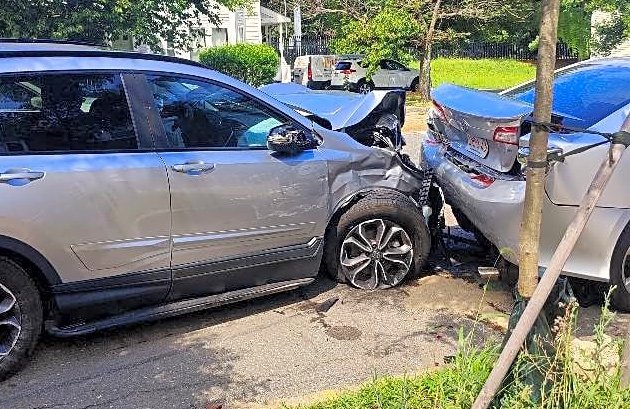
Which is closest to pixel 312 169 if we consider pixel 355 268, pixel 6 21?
pixel 355 268

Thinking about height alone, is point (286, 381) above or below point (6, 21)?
below

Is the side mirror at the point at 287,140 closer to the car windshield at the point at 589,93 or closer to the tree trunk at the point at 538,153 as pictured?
the car windshield at the point at 589,93

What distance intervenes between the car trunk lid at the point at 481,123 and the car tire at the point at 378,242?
64 cm

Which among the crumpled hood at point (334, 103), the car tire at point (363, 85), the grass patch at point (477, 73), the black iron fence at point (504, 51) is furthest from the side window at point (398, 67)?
the crumpled hood at point (334, 103)

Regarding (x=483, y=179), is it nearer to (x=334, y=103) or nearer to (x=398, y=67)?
(x=334, y=103)

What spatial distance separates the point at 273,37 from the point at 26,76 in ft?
130

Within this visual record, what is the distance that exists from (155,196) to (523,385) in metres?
2.34

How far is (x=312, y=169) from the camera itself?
4672 mm

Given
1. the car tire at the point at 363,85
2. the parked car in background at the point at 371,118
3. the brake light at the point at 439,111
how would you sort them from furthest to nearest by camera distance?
the car tire at the point at 363,85 < the parked car in background at the point at 371,118 < the brake light at the point at 439,111

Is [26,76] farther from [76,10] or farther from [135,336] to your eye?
[76,10]

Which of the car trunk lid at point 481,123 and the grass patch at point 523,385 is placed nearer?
the grass patch at point 523,385

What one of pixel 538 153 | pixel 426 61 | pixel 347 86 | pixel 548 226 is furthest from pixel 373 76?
pixel 538 153

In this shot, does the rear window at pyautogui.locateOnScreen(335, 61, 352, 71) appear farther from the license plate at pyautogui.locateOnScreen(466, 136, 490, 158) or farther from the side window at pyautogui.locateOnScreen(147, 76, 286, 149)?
the side window at pyautogui.locateOnScreen(147, 76, 286, 149)

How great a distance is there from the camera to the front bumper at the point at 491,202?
434 centimetres
